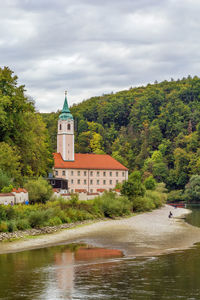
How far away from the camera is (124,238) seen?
39.0 metres

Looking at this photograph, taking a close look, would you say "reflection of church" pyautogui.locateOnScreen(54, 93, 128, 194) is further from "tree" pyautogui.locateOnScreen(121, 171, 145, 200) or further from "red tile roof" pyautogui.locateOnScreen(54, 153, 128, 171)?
"tree" pyautogui.locateOnScreen(121, 171, 145, 200)

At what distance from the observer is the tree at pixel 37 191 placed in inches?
1920

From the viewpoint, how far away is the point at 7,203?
135 ft

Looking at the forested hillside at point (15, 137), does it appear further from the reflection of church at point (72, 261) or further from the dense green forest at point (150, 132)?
the dense green forest at point (150, 132)

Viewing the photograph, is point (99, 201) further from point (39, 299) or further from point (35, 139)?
point (39, 299)

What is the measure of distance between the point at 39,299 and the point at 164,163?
12875 centimetres

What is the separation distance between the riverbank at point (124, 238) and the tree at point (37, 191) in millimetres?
6460

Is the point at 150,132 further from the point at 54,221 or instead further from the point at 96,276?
the point at 96,276

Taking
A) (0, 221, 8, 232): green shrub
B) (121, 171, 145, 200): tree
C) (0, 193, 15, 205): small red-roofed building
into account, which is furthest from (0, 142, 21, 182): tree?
(121, 171, 145, 200): tree

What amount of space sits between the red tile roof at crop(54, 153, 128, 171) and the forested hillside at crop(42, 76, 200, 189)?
28722 millimetres

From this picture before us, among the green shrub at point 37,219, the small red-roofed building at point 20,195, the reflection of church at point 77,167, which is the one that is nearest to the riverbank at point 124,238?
the green shrub at point 37,219

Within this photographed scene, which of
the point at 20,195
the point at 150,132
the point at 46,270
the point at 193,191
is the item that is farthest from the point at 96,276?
the point at 150,132

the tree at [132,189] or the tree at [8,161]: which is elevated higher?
the tree at [8,161]

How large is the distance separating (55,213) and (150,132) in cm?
12669
